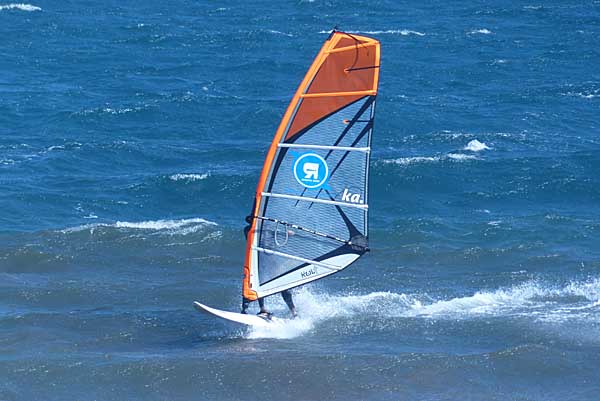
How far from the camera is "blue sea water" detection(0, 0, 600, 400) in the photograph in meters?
25.5

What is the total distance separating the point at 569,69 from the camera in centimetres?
5688

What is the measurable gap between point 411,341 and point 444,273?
6.13 metres

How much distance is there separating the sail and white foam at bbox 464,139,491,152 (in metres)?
19.8

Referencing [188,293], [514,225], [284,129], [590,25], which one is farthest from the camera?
[590,25]

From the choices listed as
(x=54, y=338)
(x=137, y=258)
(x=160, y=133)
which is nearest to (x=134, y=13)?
(x=160, y=133)

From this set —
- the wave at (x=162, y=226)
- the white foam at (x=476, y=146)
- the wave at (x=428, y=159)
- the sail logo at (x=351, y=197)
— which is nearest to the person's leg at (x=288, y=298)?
the sail logo at (x=351, y=197)

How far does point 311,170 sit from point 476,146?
69.3 ft

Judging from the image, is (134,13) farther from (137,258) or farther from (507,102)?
(137,258)

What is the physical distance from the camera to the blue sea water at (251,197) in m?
25.5

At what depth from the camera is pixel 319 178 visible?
2580 centimetres

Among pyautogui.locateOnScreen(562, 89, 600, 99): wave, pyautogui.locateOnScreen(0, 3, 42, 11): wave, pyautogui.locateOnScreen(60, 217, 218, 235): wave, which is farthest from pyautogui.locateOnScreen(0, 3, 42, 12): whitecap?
pyautogui.locateOnScreen(60, 217, 218, 235): wave

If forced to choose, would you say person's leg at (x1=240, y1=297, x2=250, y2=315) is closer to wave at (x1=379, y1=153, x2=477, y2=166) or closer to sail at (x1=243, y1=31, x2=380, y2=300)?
sail at (x1=243, y1=31, x2=380, y2=300)

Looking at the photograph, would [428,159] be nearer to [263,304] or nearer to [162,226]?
[162,226]

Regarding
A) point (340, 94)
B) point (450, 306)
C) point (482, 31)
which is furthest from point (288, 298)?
point (482, 31)
